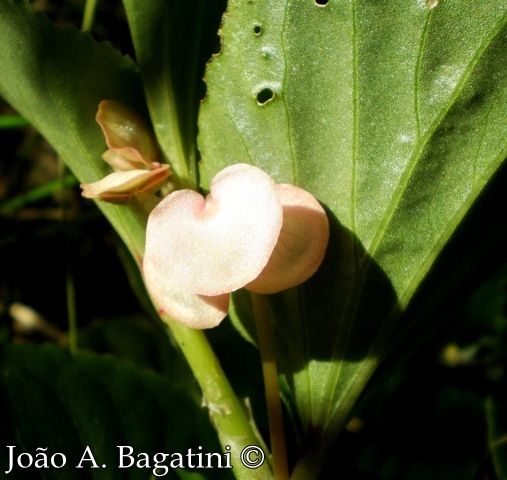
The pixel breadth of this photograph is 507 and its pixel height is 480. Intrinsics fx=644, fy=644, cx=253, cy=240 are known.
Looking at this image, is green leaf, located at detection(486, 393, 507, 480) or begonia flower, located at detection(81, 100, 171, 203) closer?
begonia flower, located at detection(81, 100, 171, 203)

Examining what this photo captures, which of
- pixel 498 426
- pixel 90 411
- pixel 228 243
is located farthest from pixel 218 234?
pixel 498 426

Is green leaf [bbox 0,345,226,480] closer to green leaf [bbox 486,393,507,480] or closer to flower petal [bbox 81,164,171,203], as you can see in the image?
flower petal [bbox 81,164,171,203]

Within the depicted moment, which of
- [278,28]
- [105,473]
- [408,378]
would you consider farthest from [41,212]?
[278,28]

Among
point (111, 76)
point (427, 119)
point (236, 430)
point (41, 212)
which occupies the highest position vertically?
point (41, 212)

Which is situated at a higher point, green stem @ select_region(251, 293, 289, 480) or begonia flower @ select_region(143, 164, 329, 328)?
begonia flower @ select_region(143, 164, 329, 328)

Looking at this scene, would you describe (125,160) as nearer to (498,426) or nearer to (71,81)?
(71,81)

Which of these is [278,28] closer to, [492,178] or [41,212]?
[492,178]

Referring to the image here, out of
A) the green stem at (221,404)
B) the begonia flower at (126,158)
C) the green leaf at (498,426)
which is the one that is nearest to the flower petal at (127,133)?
the begonia flower at (126,158)
